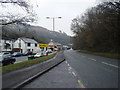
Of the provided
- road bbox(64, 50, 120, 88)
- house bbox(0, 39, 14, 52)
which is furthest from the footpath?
house bbox(0, 39, 14, 52)

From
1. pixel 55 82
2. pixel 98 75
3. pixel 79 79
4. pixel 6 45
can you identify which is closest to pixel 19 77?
pixel 55 82

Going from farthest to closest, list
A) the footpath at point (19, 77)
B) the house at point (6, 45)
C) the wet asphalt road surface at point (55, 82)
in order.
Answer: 1. the house at point (6, 45)
2. the wet asphalt road surface at point (55, 82)
3. the footpath at point (19, 77)

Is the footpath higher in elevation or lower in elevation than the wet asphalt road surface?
higher

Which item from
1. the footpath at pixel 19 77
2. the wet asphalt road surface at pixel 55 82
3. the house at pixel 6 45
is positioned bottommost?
the wet asphalt road surface at pixel 55 82

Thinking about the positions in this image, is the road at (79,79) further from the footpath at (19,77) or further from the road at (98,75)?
the footpath at (19,77)

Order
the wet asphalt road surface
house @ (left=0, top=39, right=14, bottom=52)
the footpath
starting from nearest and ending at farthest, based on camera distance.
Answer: the footpath → the wet asphalt road surface → house @ (left=0, top=39, right=14, bottom=52)

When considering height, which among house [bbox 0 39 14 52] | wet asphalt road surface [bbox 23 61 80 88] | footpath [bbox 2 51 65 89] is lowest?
wet asphalt road surface [bbox 23 61 80 88]

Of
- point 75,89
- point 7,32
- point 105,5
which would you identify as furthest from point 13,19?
point 105,5

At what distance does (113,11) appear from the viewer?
24.9 meters

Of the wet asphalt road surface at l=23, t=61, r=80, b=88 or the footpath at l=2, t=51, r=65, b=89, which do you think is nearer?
the footpath at l=2, t=51, r=65, b=89

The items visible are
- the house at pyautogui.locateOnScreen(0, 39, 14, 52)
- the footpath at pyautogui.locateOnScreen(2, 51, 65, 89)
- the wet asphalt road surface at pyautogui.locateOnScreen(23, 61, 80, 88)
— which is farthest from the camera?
the house at pyautogui.locateOnScreen(0, 39, 14, 52)

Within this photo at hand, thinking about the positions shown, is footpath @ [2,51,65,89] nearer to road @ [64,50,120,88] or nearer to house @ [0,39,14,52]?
road @ [64,50,120,88]

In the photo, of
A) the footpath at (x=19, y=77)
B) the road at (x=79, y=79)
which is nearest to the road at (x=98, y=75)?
the road at (x=79, y=79)

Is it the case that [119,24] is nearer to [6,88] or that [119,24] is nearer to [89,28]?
[89,28]
